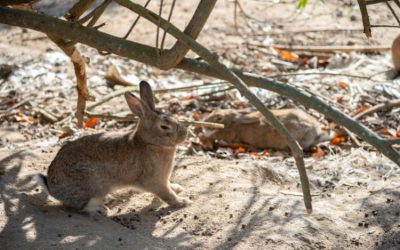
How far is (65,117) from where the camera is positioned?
8406mm

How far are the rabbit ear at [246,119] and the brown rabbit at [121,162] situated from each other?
182 centimetres

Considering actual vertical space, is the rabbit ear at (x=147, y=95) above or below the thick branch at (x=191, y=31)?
below

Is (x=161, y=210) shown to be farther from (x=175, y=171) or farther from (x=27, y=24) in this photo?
(x=27, y=24)

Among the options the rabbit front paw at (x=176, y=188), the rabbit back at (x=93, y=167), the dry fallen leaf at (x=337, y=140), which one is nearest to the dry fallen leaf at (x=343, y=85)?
the dry fallen leaf at (x=337, y=140)

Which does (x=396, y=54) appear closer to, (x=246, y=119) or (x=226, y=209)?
(x=246, y=119)

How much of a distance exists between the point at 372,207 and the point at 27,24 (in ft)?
10.6

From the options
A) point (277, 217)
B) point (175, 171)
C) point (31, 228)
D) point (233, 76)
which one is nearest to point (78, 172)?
point (31, 228)

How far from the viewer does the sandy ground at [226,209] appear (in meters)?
4.95

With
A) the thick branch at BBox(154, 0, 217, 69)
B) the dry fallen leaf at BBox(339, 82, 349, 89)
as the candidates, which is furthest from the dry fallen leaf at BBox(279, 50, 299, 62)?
the thick branch at BBox(154, 0, 217, 69)

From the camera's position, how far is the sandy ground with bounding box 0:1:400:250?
495 cm

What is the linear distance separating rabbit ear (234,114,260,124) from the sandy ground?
60 cm

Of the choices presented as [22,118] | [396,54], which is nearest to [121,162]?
[22,118]

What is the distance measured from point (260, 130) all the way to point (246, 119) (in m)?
0.21

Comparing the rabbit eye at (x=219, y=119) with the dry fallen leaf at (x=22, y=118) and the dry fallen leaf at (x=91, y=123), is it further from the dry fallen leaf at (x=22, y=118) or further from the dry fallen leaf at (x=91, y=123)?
the dry fallen leaf at (x=22, y=118)
